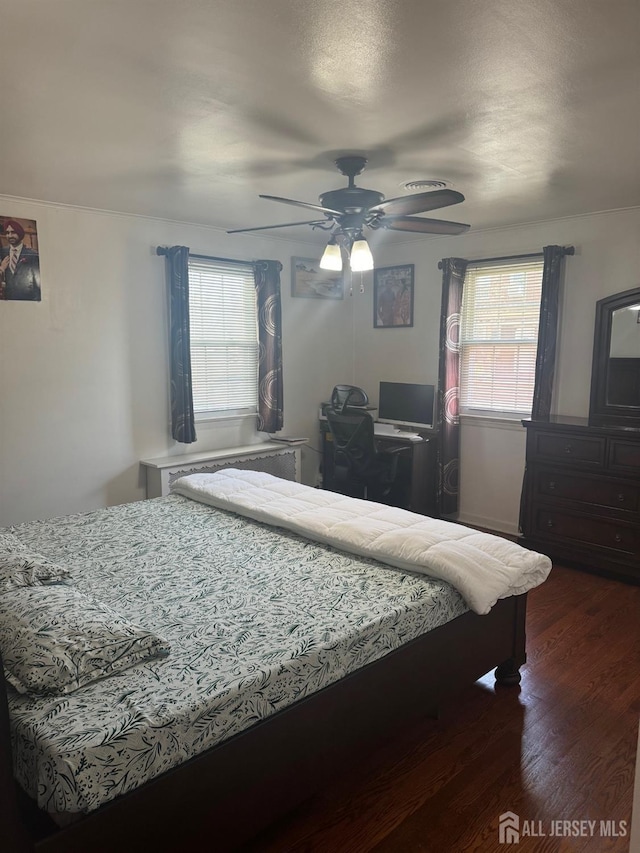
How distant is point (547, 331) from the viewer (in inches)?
163

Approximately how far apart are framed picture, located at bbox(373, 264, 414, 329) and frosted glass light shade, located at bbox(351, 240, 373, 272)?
2.26 metres

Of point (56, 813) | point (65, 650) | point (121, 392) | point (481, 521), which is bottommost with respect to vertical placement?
point (481, 521)

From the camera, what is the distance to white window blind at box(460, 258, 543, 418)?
4.44m

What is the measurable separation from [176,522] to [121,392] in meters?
1.58

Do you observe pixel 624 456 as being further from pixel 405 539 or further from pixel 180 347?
pixel 180 347

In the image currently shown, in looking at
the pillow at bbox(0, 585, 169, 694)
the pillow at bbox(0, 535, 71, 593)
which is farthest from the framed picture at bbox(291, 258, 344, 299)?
the pillow at bbox(0, 585, 169, 694)

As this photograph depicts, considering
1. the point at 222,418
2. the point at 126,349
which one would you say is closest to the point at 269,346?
the point at 222,418

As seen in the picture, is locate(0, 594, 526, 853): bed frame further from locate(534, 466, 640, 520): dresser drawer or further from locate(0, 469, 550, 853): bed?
locate(534, 466, 640, 520): dresser drawer

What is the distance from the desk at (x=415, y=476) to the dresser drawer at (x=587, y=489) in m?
1.01

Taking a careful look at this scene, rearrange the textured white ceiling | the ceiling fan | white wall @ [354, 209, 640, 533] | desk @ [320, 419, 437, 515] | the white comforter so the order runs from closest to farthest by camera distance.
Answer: the textured white ceiling
the white comforter
the ceiling fan
white wall @ [354, 209, 640, 533]
desk @ [320, 419, 437, 515]

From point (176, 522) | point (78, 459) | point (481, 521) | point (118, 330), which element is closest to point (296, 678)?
point (176, 522)

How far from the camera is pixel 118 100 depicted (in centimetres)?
213

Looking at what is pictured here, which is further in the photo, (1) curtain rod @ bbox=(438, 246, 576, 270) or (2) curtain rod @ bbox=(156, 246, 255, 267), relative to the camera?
(2) curtain rod @ bbox=(156, 246, 255, 267)

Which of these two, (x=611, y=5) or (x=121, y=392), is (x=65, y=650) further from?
(x=121, y=392)
